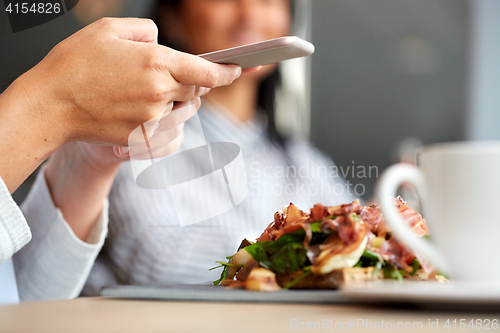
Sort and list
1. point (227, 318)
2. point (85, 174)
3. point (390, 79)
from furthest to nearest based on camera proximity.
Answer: point (390, 79)
point (85, 174)
point (227, 318)

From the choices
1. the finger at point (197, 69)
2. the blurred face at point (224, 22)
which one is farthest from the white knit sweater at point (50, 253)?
the blurred face at point (224, 22)

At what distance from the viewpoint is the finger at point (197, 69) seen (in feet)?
1.51

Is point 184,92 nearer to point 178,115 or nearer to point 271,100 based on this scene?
point 178,115

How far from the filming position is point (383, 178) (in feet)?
0.85

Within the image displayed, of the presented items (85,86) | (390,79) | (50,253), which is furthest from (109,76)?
(390,79)

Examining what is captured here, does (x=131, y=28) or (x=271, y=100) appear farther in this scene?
(x=271, y=100)

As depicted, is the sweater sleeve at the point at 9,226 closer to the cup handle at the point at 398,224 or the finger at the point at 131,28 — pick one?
the finger at the point at 131,28

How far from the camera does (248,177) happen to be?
111 cm

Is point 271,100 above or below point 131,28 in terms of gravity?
below

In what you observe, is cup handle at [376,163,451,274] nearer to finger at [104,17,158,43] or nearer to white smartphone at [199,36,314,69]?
white smartphone at [199,36,314,69]

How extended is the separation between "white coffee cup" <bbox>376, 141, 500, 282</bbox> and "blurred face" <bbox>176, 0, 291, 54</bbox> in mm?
1093

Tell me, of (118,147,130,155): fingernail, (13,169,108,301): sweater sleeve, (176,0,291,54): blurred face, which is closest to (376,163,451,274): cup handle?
(118,147,130,155): fingernail

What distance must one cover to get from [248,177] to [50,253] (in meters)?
0.51

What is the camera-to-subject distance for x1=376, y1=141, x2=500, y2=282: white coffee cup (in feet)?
0.77
